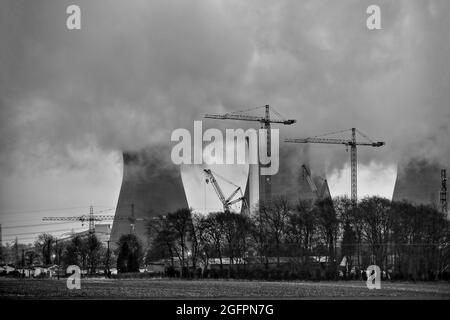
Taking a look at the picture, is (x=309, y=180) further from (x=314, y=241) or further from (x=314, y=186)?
(x=314, y=241)

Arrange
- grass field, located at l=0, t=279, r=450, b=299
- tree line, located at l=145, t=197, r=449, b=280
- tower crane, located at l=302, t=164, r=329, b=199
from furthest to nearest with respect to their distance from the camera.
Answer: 1. tower crane, located at l=302, t=164, r=329, b=199
2. tree line, located at l=145, t=197, r=449, b=280
3. grass field, located at l=0, t=279, r=450, b=299

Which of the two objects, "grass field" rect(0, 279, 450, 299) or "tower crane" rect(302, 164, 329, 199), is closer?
"grass field" rect(0, 279, 450, 299)

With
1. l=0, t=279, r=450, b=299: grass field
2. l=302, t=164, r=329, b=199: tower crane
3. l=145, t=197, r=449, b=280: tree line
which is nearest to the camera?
l=0, t=279, r=450, b=299: grass field

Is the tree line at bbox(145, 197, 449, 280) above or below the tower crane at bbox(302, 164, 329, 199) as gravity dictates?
below

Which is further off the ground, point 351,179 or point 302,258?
point 351,179

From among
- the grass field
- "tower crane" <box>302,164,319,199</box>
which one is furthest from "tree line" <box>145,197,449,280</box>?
"tower crane" <box>302,164,319,199</box>

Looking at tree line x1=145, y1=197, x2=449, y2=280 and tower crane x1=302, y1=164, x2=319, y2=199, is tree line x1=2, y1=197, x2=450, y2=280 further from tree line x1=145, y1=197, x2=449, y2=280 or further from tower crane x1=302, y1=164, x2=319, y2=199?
tower crane x1=302, y1=164, x2=319, y2=199

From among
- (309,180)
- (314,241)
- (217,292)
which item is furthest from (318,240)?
(309,180)

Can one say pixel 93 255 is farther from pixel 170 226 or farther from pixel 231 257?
pixel 231 257

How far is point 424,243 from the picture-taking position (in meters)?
59.5

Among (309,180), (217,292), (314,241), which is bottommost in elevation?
(217,292)

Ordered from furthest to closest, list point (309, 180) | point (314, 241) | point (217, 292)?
point (309, 180), point (314, 241), point (217, 292)
